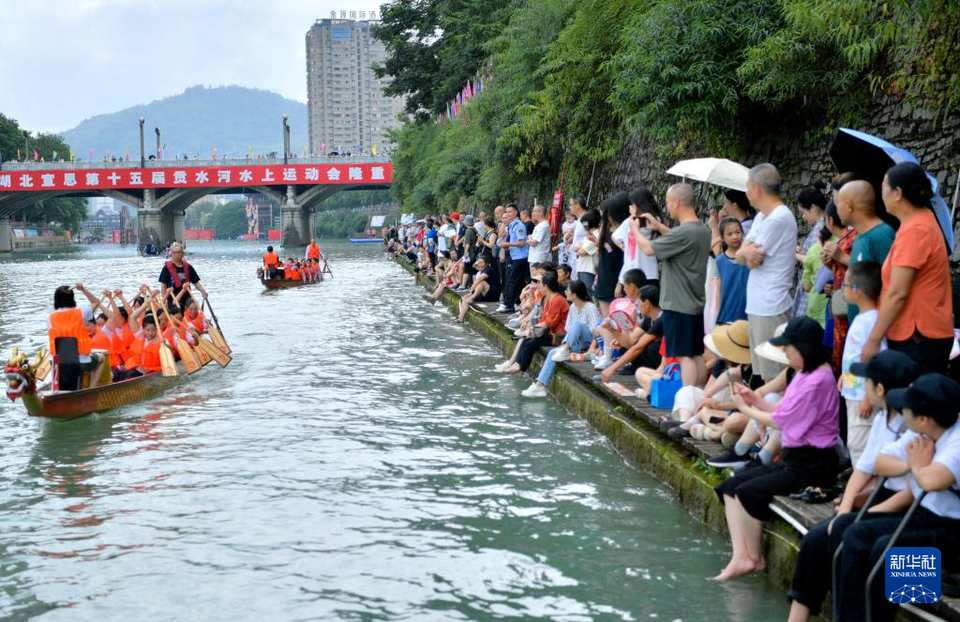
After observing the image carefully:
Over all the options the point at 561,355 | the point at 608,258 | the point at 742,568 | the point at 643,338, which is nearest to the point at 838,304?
the point at 742,568

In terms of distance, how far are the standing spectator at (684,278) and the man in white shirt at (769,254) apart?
1.01m

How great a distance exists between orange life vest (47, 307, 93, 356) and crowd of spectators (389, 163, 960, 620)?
534 cm

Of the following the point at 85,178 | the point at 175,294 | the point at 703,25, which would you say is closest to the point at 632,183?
the point at 703,25

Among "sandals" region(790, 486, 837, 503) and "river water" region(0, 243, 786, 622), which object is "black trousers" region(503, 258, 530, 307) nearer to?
"river water" region(0, 243, 786, 622)

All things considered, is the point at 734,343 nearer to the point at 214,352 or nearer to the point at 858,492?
the point at 858,492

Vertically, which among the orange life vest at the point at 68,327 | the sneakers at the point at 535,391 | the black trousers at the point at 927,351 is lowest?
the sneakers at the point at 535,391

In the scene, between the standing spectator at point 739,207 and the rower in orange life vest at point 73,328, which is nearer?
the standing spectator at point 739,207

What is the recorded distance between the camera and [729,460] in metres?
5.80

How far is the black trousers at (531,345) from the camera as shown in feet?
37.5

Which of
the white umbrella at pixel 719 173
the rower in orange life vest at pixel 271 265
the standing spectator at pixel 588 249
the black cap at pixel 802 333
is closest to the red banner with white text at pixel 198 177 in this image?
the rower in orange life vest at pixel 271 265

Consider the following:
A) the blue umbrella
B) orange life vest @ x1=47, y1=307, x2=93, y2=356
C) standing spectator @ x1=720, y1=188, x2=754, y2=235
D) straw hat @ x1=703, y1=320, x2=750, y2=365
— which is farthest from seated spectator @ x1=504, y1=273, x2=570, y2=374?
the blue umbrella

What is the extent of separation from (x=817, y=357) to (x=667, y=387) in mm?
2770

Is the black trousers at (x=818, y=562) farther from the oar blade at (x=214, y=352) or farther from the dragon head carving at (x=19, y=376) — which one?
the oar blade at (x=214, y=352)

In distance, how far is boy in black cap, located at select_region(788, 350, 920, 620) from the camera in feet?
13.3
